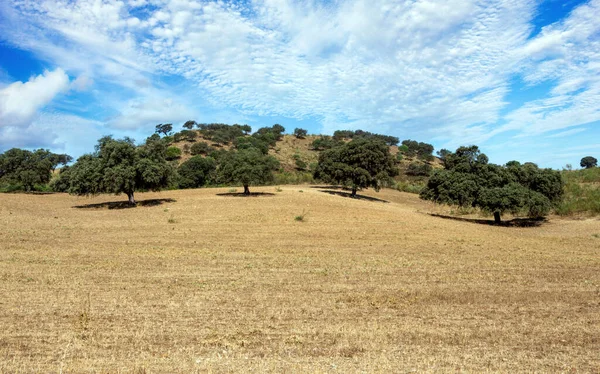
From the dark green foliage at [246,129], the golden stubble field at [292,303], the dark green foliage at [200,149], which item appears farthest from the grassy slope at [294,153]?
the golden stubble field at [292,303]

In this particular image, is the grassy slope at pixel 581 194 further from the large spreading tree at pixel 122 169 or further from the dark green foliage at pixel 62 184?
the dark green foliage at pixel 62 184

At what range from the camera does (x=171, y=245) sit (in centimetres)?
1830

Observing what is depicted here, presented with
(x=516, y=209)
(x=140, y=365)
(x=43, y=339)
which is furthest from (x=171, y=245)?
(x=516, y=209)

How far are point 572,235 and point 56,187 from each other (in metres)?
58.0

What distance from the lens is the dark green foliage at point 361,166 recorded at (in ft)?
141

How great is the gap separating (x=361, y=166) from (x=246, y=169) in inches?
537

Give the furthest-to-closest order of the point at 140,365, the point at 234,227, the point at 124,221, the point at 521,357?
the point at 124,221 < the point at 234,227 < the point at 521,357 < the point at 140,365

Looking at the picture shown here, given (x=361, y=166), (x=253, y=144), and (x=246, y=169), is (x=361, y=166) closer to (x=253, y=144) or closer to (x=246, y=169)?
(x=246, y=169)

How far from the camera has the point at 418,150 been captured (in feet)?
362

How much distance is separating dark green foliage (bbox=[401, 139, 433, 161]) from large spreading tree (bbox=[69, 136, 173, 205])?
8377 cm

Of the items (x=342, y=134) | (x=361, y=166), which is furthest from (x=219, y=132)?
(x=361, y=166)

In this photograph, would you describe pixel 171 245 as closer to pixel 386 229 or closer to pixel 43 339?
pixel 43 339

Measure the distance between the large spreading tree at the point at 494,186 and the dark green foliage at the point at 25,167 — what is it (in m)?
45.2

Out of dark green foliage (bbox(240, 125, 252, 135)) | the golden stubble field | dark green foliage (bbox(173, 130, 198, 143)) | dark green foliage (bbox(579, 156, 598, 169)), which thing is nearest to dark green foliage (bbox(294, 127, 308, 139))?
dark green foliage (bbox(240, 125, 252, 135))
